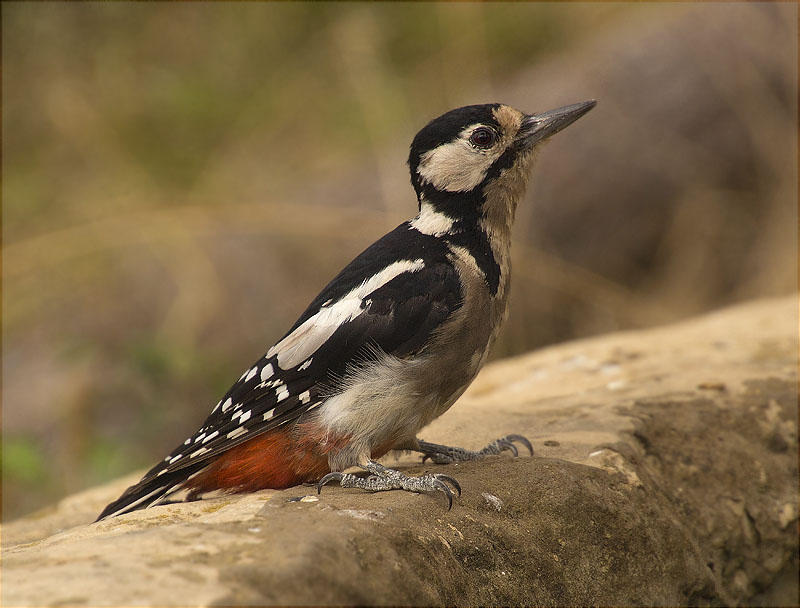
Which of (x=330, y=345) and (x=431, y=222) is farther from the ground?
(x=431, y=222)

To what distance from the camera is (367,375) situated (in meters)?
2.90

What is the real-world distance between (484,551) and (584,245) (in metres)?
5.16

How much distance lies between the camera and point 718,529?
323 centimetres

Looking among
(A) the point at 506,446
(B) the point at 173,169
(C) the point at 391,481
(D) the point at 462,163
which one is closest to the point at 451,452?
(A) the point at 506,446

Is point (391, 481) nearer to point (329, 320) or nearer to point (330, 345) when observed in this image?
point (330, 345)

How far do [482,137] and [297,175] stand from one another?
5.64m

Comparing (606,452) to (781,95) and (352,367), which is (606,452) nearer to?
(352,367)

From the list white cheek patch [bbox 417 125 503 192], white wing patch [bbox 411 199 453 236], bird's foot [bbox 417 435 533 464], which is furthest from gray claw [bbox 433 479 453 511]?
white cheek patch [bbox 417 125 503 192]

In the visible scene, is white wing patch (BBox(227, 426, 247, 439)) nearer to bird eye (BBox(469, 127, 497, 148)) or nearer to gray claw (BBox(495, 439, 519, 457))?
gray claw (BBox(495, 439, 519, 457))

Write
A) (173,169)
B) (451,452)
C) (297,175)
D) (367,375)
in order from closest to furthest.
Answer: (367,375)
(451,452)
(173,169)
(297,175)

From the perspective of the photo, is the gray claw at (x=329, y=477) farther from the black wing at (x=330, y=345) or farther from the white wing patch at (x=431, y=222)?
the white wing patch at (x=431, y=222)

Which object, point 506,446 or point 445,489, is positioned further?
point 506,446

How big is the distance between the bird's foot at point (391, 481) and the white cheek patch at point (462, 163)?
3.53 feet

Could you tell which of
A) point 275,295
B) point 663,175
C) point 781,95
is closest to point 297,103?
point 275,295
